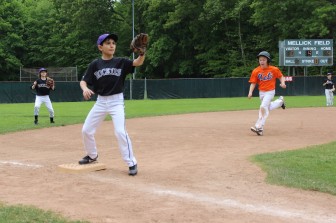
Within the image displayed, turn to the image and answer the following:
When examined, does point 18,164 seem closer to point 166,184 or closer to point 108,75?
point 108,75

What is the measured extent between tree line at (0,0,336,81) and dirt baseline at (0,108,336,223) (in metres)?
36.3

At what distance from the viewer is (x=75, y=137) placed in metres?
11.2

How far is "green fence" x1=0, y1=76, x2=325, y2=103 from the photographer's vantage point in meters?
38.5

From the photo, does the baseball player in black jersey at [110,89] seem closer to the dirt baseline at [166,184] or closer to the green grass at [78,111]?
the dirt baseline at [166,184]

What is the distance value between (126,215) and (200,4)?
50.1 m

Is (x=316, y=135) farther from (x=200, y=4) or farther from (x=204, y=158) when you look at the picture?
(x=200, y=4)

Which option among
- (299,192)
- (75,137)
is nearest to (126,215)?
(299,192)

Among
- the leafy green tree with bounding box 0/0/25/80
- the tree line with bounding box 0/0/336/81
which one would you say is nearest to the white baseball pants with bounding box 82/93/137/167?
the tree line with bounding box 0/0/336/81

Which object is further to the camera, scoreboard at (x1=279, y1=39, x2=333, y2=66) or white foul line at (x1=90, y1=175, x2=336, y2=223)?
scoreboard at (x1=279, y1=39, x2=333, y2=66)

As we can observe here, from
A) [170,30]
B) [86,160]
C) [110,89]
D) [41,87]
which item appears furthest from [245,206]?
[170,30]

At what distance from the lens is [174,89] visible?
40906mm

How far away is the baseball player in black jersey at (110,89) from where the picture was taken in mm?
6523

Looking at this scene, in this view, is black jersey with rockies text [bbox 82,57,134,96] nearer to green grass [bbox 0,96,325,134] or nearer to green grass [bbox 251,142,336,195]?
green grass [bbox 251,142,336,195]

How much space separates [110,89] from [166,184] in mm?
1686
